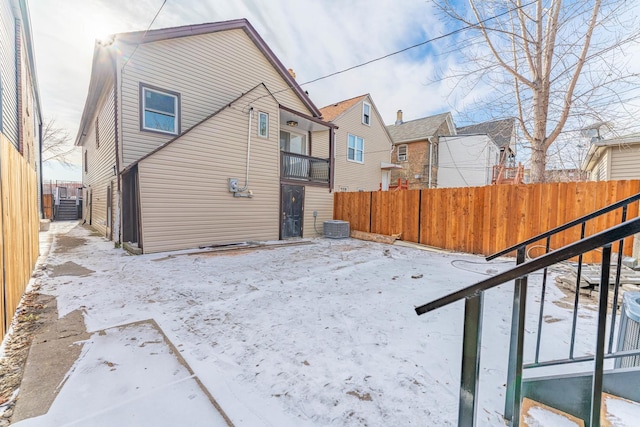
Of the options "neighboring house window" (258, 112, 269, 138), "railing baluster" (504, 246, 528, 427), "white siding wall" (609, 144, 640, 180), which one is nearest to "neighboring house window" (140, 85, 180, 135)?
"neighboring house window" (258, 112, 269, 138)

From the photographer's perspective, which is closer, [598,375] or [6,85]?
[598,375]

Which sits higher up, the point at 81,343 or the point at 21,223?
the point at 21,223

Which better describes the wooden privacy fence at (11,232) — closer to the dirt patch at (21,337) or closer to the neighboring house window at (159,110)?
the dirt patch at (21,337)

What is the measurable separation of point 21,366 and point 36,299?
199 centimetres

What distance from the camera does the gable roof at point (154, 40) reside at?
7.52 meters

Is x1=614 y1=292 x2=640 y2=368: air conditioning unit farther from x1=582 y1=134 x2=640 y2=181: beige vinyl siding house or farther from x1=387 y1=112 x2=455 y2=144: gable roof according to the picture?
x1=387 y1=112 x2=455 y2=144: gable roof

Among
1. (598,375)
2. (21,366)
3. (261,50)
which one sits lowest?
(21,366)

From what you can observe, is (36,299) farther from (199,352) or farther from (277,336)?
(277,336)

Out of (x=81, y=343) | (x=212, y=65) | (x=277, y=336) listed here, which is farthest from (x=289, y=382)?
(x=212, y=65)

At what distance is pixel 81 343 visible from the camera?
264 cm

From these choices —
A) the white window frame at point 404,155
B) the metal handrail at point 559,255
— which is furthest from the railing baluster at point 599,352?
the white window frame at point 404,155

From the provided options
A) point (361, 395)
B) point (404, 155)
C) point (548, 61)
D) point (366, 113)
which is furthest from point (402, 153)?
point (361, 395)

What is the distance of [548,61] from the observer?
7.40m

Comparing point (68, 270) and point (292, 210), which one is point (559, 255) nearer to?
point (68, 270)
